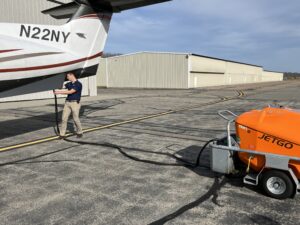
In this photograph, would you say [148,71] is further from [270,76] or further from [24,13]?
[270,76]

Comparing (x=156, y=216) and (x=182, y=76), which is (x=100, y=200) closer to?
Answer: (x=156, y=216)

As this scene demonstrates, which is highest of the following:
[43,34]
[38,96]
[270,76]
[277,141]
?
[43,34]

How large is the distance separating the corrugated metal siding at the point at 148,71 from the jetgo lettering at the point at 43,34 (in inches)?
1551

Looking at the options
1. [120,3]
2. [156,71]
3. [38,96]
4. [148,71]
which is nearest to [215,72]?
[156,71]

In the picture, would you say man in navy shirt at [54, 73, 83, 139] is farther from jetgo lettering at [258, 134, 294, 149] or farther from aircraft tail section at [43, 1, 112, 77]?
jetgo lettering at [258, 134, 294, 149]

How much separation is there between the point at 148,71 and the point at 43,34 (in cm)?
4231

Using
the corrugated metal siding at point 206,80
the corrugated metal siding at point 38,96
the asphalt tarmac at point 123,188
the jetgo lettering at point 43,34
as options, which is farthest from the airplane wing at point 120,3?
the corrugated metal siding at point 206,80

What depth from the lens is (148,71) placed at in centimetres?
5147

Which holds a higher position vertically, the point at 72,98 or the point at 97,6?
the point at 97,6

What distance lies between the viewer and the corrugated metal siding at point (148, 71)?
161ft

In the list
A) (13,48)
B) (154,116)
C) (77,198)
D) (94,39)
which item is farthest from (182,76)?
(77,198)

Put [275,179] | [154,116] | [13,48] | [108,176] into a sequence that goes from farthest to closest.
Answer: [154,116]
[13,48]
[108,176]
[275,179]

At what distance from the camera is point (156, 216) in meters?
4.61

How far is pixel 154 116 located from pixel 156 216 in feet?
34.1
